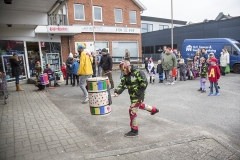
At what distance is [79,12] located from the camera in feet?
55.7

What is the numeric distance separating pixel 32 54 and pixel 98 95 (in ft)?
36.9

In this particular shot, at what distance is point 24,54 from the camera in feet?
40.9

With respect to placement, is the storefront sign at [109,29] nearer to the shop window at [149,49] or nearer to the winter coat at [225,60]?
the winter coat at [225,60]

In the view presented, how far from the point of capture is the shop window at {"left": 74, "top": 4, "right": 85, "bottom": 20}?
54.9 feet

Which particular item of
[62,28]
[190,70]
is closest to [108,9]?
[62,28]

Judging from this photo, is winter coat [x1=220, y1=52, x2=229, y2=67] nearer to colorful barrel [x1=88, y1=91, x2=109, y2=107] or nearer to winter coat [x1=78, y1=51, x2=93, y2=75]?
winter coat [x1=78, y1=51, x2=93, y2=75]

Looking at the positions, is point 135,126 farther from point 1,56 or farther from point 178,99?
point 1,56

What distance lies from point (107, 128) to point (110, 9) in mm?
16478

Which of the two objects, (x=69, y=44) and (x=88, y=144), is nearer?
(x=88, y=144)

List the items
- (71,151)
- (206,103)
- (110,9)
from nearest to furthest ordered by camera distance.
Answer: (71,151) < (206,103) < (110,9)

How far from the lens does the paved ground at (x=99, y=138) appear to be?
3.36 meters

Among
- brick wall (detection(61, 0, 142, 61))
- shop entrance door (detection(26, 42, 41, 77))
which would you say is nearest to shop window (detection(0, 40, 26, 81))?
shop entrance door (detection(26, 42, 41, 77))

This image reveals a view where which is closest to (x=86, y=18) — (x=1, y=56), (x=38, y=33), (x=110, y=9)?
(x=110, y=9)

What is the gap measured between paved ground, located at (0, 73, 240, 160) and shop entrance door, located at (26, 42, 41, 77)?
25.8ft
